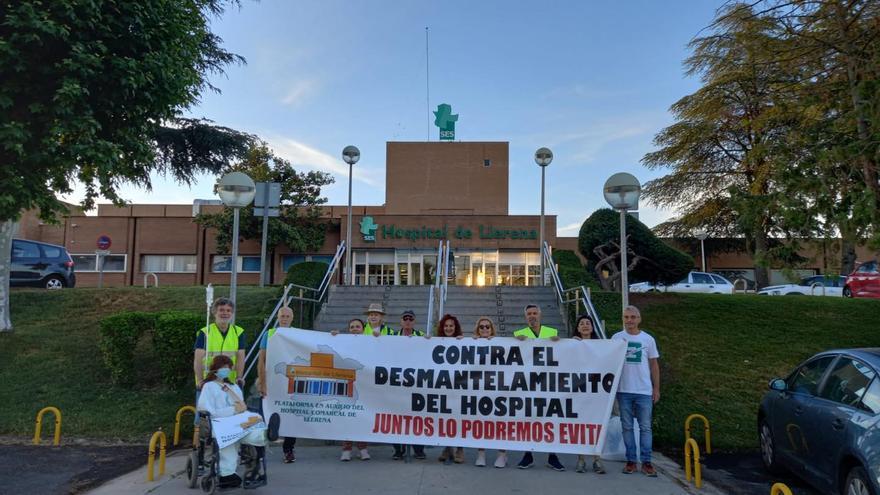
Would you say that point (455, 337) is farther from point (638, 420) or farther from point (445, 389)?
point (638, 420)

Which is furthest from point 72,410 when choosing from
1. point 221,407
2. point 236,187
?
point 221,407

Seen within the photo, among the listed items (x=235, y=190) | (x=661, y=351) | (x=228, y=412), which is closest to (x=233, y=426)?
(x=228, y=412)

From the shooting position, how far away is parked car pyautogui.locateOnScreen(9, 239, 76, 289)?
18.1 m

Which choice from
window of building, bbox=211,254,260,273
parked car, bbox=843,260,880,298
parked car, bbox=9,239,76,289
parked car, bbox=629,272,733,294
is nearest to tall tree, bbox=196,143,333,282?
window of building, bbox=211,254,260,273

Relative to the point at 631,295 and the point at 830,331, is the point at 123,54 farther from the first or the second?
the point at 830,331

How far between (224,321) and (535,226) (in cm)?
2612

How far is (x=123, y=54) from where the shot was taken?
9.55 metres

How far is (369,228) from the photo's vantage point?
102ft

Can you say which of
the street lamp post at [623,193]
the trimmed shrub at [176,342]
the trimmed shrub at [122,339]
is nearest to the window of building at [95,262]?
the trimmed shrub at [122,339]

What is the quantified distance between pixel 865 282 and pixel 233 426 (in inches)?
865

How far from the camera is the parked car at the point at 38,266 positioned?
59.5 feet

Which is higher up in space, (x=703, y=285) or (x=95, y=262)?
(x=95, y=262)

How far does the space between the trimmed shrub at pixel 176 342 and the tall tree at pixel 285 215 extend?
21885 millimetres

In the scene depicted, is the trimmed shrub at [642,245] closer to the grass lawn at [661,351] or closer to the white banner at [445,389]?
the grass lawn at [661,351]
